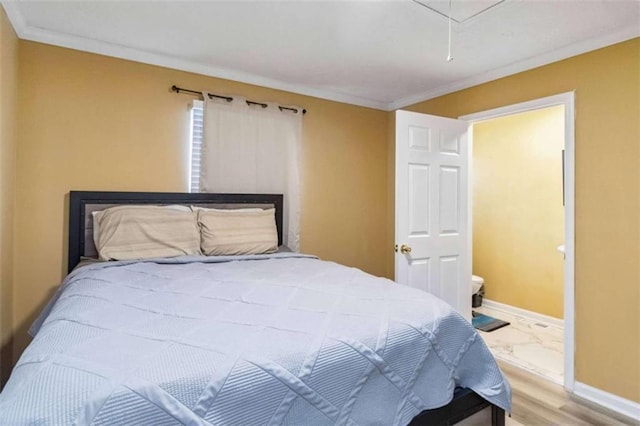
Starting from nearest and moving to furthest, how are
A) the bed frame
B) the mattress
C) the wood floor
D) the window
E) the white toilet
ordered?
the mattress, the bed frame, the wood floor, the window, the white toilet

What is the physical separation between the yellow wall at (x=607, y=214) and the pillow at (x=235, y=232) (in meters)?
2.26

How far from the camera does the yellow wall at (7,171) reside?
2.03 metres

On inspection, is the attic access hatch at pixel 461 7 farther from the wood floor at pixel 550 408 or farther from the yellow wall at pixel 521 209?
the wood floor at pixel 550 408

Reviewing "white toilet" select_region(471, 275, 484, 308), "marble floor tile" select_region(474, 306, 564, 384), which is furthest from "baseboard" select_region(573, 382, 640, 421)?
"white toilet" select_region(471, 275, 484, 308)

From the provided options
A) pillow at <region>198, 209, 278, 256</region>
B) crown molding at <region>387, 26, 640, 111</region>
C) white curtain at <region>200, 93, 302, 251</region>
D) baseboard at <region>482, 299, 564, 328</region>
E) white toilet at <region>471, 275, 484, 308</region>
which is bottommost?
baseboard at <region>482, 299, 564, 328</region>

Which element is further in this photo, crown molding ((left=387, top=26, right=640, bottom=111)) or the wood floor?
crown molding ((left=387, top=26, right=640, bottom=111))

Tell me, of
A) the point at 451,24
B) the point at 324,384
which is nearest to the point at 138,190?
the point at 324,384

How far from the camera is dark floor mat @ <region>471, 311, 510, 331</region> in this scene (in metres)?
3.69

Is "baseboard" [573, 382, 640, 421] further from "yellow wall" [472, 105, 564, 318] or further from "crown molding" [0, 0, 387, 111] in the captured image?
"crown molding" [0, 0, 387, 111]

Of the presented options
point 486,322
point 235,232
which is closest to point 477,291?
point 486,322

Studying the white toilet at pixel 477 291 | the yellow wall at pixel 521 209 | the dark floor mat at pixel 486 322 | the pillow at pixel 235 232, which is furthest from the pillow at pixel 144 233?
the yellow wall at pixel 521 209

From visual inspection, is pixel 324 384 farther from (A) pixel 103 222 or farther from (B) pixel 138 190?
(B) pixel 138 190

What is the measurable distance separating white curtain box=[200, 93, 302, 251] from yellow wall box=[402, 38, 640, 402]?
7.17 feet

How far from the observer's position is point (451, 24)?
2223mm
